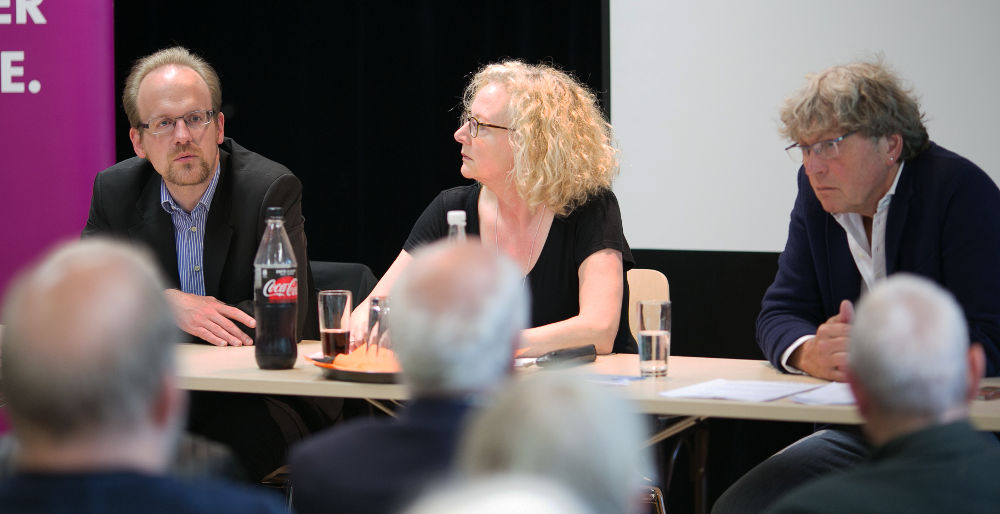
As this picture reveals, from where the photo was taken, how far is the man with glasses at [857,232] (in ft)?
7.61

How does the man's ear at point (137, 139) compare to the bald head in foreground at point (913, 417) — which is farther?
the man's ear at point (137, 139)

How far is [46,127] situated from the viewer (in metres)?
4.08

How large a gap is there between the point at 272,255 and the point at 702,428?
1287 millimetres

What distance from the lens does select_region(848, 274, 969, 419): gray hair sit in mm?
1203

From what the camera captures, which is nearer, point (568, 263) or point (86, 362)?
point (86, 362)

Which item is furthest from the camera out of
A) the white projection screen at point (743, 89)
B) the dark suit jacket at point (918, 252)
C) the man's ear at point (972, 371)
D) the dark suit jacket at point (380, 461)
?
the white projection screen at point (743, 89)

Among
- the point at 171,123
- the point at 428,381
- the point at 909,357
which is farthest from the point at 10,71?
the point at 909,357

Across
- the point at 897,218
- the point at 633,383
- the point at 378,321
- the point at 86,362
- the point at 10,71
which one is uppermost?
the point at 10,71

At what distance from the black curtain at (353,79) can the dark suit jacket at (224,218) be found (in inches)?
55.8

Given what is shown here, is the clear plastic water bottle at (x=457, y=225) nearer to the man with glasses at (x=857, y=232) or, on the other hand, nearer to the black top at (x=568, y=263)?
the black top at (x=568, y=263)

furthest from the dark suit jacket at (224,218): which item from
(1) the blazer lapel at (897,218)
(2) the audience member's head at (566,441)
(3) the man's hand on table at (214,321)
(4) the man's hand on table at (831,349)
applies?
(2) the audience member's head at (566,441)

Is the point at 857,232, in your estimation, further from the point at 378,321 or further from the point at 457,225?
the point at 378,321

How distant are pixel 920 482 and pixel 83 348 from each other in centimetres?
89

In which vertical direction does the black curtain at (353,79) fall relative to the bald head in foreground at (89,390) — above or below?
above
